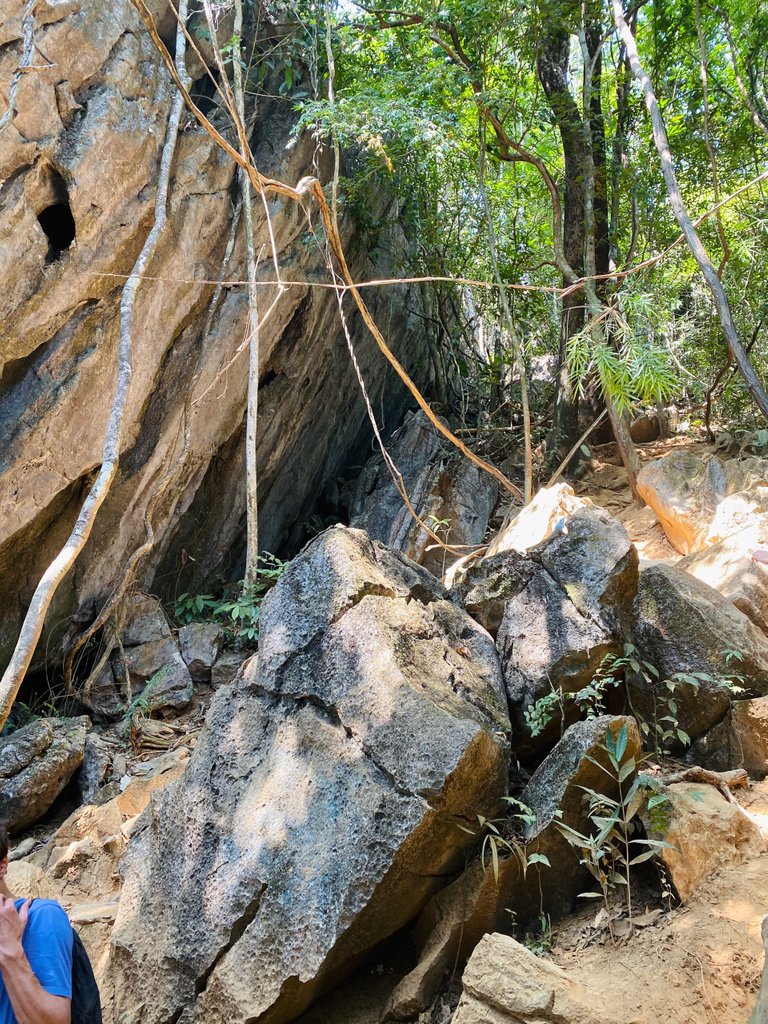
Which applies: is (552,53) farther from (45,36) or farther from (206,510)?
(206,510)

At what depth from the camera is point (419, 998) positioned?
9.67 feet

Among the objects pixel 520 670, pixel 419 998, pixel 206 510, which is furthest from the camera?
pixel 206 510

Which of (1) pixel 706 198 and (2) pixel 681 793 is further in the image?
(1) pixel 706 198

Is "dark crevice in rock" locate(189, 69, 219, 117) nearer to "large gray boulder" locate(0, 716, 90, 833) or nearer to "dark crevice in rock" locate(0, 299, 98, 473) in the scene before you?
"dark crevice in rock" locate(0, 299, 98, 473)

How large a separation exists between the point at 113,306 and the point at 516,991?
558cm

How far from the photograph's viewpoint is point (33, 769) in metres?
4.91

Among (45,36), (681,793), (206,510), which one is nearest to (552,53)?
(45,36)

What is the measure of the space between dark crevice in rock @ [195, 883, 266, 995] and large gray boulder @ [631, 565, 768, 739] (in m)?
2.20

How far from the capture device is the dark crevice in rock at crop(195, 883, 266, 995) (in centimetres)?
308

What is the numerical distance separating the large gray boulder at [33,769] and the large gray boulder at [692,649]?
11.9 ft

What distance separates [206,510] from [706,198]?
22.0 feet

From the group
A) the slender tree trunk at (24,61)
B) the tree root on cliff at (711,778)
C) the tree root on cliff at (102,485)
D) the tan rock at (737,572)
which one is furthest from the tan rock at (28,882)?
the slender tree trunk at (24,61)

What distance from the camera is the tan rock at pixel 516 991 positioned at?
249 centimetres

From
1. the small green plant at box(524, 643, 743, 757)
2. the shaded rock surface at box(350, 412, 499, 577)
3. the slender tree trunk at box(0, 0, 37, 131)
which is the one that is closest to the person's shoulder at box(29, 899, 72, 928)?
the small green plant at box(524, 643, 743, 757)
